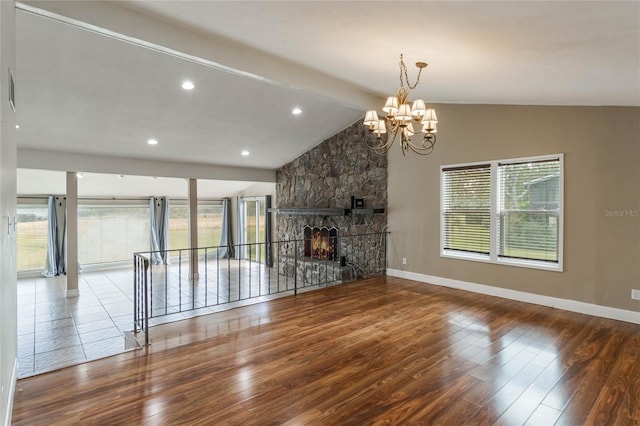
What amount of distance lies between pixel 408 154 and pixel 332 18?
3.93 metres

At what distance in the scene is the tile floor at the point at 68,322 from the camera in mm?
3820

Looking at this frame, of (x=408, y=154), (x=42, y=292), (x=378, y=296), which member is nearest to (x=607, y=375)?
(x=378, y=296)

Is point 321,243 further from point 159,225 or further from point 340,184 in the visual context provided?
point 159,225

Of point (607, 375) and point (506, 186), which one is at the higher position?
point (506, 186)

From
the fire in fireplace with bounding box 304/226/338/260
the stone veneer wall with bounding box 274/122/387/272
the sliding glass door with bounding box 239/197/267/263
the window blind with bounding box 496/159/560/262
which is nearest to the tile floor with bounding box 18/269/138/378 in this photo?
the sliding glass door with bounding box 239/197/267/263

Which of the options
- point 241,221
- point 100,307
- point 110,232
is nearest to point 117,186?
point 110,232

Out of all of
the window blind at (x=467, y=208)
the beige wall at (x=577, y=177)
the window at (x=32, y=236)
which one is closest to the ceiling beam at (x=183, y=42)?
the beige wall at (x=577, y=177)

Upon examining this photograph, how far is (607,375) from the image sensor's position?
275 centimetres

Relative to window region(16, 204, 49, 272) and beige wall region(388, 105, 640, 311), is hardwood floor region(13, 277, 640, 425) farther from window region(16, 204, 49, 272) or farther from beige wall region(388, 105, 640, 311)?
window region(16, 204, 49, 272)

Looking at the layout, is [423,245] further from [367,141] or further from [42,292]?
[42,292]

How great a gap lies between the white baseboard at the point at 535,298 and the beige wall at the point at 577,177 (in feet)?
0.23

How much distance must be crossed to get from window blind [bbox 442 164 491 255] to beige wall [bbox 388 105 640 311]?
6.3 inches

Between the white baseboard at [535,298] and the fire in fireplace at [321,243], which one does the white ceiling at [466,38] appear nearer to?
the white baseboard at [535,298]

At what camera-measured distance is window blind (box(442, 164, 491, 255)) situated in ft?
17.6
